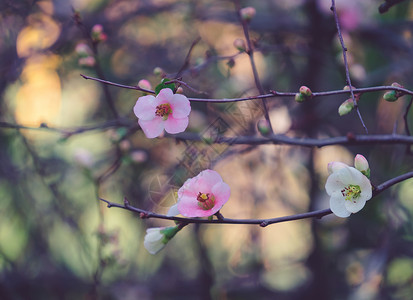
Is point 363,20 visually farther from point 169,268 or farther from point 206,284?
point 169,268

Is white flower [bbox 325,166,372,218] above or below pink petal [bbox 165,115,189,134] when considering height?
below

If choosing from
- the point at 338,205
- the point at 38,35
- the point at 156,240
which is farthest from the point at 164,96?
the point at 38,35

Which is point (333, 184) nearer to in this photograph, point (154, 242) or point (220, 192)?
point (220, 192)

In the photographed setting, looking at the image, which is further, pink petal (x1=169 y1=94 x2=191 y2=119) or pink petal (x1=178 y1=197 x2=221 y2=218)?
→ pink petal (x1=169 y1=94 x2=191 y2=119)

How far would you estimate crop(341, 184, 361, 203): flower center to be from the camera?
915mm

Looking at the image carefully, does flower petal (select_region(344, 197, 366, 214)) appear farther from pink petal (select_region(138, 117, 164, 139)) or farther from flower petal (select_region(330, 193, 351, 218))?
pink petal (select_region(138, 117, 164, 139))

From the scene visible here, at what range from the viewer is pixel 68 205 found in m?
2.58

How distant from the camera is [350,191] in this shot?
921 mm

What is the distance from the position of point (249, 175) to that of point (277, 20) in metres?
0.99

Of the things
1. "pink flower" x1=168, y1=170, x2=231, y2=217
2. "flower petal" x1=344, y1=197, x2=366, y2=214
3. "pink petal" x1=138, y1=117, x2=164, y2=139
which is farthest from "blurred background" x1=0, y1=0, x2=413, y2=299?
"flower petal" x1=344, y1=197, x2=366, y2=214

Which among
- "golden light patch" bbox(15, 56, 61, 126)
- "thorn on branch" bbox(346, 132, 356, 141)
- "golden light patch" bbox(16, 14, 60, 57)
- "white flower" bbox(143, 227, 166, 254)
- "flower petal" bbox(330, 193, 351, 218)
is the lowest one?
"white flower" bbox(143, 227, 166, 254)

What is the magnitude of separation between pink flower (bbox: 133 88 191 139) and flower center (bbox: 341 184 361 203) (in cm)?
42

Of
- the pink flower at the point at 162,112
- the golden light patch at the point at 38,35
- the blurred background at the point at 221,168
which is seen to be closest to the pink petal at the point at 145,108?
the pink flower at the point at 162,112

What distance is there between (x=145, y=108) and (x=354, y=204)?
0.56 metres
